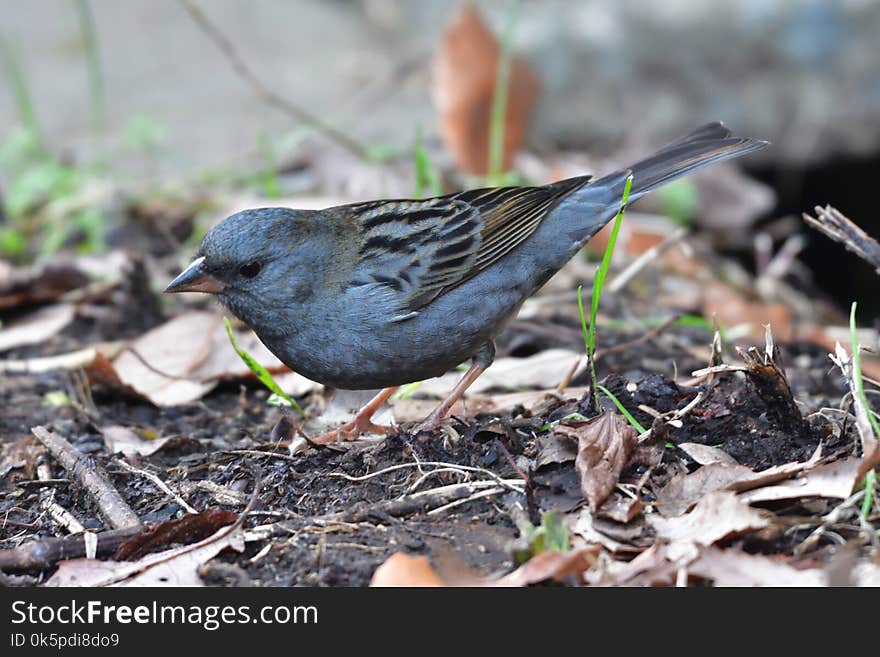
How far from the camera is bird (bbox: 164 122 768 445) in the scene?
4.11m

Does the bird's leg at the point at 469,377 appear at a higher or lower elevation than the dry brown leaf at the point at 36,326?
higher

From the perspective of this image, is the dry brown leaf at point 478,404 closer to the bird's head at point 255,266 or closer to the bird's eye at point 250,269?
the bird's head at point 255,266

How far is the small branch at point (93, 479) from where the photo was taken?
348cm

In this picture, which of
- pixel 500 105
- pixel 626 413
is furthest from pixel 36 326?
pixel 626 413

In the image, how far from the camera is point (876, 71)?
8.37 metres

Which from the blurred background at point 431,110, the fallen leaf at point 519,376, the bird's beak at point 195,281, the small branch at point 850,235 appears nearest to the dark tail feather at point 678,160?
the fallen leaf at point 519,376

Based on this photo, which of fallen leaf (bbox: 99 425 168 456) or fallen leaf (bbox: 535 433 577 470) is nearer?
fallen leaf (bbox: 535 433 577 470)

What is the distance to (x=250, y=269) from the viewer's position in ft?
13.7

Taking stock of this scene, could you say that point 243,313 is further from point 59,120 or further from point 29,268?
point 59,120

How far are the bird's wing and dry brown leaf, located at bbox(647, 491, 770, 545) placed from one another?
1427mm

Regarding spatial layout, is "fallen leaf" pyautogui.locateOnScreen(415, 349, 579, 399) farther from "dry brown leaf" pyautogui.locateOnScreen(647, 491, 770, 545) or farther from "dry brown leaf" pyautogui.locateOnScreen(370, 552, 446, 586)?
"dry brown leaf" pyautogui.locateOnScreen(370, 552, 446, 586)

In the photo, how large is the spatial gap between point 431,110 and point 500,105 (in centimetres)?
262

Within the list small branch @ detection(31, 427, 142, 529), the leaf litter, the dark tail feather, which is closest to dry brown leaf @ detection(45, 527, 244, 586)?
the leaf litter

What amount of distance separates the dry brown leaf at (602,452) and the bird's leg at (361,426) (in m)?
0.89
